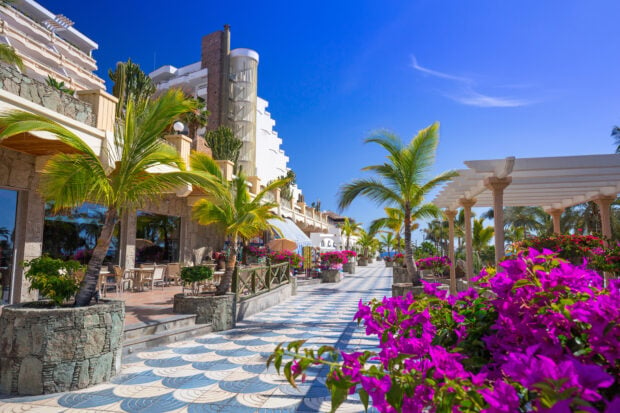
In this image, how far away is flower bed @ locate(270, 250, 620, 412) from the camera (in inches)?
36.4

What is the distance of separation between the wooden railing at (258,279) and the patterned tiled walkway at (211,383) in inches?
65.9

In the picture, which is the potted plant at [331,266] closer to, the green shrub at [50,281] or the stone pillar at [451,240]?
the stone pillar at [451,240]

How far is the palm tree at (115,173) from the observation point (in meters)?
4.91

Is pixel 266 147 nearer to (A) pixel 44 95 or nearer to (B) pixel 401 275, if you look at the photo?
(B) pixel 401 275

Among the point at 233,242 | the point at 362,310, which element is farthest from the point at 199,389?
the point at 233,242

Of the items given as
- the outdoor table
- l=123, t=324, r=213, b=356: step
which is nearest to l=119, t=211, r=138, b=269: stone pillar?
the outdoor table

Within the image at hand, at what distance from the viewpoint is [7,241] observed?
28.4 ft

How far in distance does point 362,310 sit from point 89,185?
4.58m

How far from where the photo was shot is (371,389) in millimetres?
1195

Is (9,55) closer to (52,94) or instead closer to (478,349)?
(52,94)

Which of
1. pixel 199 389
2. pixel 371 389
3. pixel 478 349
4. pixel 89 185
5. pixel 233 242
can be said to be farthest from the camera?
pixel 233 242

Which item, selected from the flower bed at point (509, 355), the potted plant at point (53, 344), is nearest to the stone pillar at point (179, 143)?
the potted plant at point (53, 344)

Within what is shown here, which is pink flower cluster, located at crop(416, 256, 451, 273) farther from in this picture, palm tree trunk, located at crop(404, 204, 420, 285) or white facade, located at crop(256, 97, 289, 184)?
white facade, located at crop(256, 97, 289, 184)

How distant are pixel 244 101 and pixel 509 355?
133 feet
